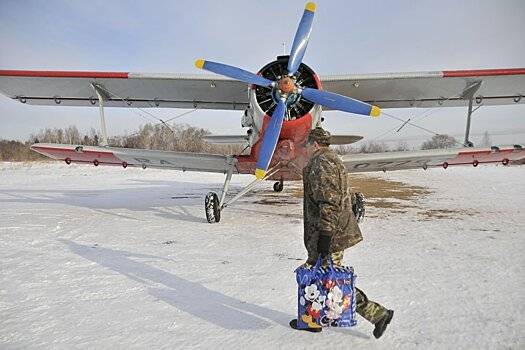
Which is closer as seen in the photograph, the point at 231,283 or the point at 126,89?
the point at 231,283

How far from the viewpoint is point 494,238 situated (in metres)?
Answer: 5.06

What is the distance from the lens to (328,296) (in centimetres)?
222

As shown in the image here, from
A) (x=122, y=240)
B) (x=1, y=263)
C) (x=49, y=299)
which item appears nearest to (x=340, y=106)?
(x=122, y=240)

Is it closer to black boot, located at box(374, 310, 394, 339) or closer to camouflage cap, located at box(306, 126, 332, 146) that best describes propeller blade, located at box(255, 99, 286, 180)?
camouflage cap, located at box(306, 126, 332, 146)

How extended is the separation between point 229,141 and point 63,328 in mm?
7899

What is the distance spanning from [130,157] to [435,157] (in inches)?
266

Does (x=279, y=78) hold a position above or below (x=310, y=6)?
below

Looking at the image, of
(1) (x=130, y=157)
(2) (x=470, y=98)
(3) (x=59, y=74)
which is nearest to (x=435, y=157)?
(2) (x=470, y=98)

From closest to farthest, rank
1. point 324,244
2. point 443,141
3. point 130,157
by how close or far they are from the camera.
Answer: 1. point 324,244
2. point 130,157
3. point 443,141

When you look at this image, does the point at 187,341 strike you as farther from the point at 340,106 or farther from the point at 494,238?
the point at 494,238

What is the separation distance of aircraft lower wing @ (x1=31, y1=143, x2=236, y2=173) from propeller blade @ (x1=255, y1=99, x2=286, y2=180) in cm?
189

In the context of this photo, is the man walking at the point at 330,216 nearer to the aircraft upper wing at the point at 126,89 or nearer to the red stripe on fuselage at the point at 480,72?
the aircraft upper wing at the point at 126,89

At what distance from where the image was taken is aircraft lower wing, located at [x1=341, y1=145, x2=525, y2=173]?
262 inches

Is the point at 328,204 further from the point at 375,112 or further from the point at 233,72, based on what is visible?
the point at 233,72
